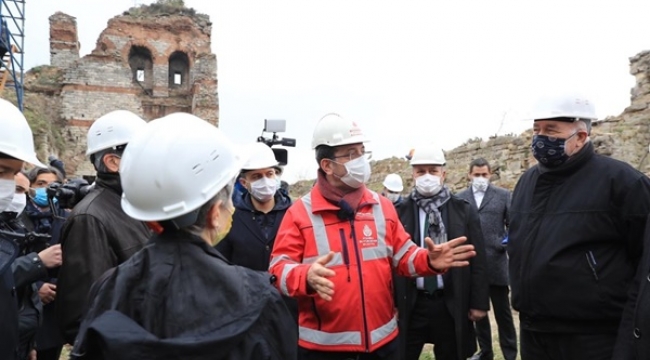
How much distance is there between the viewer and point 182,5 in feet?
88.5

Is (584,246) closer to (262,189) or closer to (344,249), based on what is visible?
(344,249)

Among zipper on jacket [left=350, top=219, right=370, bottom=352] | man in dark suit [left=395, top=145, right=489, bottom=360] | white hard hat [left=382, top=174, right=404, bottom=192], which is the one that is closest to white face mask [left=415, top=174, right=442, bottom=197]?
man in dark suit [left=395, top=145, right=489, bottom=360]

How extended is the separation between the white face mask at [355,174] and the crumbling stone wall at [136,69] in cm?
2047

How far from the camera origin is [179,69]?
2711 cm

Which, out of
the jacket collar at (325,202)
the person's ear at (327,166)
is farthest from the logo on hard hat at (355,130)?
the jacket collar at (325,202)

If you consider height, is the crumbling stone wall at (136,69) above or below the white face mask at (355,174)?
above

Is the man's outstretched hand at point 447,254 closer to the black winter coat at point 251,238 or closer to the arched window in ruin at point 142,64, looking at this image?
the black winter coat at point 251,238

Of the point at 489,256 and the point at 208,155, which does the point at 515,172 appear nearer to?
the point at 489,256

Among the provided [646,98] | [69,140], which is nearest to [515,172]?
[646,98]

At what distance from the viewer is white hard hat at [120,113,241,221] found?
1416mm

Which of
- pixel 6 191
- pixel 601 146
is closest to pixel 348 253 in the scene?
pixel 6 191

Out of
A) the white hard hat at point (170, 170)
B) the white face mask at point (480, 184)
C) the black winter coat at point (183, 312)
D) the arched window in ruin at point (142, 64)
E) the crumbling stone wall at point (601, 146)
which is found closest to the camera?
the black winter coat at point (183, 312)

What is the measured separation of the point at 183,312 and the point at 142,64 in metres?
28.1

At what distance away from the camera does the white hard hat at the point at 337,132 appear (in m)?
2.94
